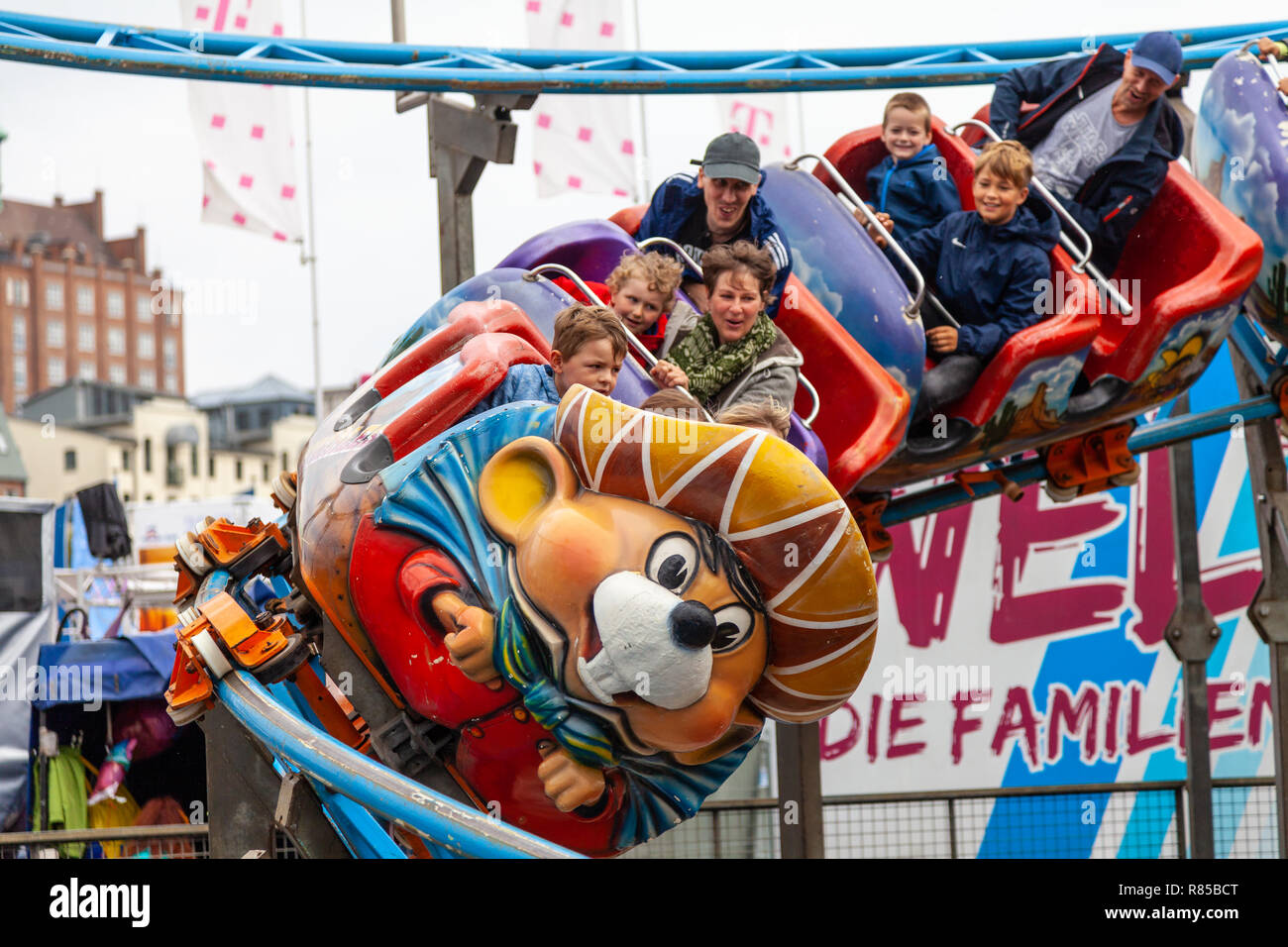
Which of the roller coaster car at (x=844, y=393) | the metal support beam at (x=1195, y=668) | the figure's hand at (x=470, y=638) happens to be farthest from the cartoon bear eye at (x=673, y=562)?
the metal support beam at (x=1195, y=668)

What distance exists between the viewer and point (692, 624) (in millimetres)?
2729

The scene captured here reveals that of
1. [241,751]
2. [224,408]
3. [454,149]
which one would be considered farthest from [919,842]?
[224,408]

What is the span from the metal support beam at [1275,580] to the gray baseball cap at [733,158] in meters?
3.12

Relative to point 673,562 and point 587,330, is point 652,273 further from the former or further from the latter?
point 673,562

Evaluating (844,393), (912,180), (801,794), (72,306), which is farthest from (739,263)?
(72,306)

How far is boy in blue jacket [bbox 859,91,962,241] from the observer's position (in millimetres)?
4668

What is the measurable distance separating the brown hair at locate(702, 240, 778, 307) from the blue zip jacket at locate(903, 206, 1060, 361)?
3.83ft

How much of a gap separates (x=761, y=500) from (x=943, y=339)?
191 cm

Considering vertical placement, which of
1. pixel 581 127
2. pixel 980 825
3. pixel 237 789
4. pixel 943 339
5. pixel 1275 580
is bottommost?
pixel 980 825

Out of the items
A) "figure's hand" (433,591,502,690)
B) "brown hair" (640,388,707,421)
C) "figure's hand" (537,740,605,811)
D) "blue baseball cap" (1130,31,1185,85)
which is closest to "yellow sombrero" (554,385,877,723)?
"brown hair" (640,388,707,421)

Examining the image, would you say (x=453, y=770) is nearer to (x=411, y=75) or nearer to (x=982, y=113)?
(x=411, y=75)
